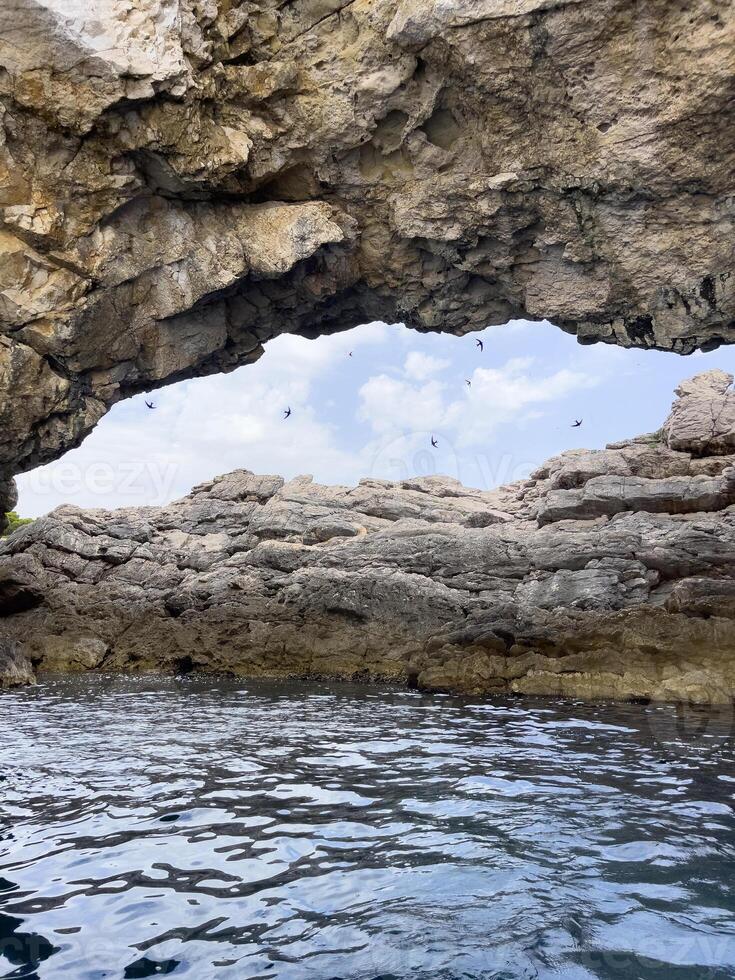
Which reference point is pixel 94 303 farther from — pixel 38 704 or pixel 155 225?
pixel 38 704

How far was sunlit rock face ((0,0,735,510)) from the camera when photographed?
15.0m

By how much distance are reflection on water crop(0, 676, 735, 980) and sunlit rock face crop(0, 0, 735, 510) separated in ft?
30.9

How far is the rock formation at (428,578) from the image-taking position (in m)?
17.3

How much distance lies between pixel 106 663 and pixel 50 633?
2.02 meters

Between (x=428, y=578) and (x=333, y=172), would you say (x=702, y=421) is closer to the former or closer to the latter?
(x=428, y=578)

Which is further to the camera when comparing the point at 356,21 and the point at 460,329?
the point at 460,329

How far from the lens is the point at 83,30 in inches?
570

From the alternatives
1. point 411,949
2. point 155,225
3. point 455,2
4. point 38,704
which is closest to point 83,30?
point 155,225

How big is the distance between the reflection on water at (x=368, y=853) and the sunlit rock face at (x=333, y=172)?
9.42 meters

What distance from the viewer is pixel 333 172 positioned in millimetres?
17922

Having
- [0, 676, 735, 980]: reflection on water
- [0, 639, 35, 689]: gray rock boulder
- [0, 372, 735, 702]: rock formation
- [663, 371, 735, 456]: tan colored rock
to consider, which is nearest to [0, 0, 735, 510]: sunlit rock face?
[663, 371, 735, 456]: tan colored rock

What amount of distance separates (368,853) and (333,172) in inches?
606

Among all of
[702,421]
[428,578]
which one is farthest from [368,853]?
[702,421]

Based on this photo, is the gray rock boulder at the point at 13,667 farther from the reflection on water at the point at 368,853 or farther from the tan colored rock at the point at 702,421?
the tan colored rock at the point at 702,421
